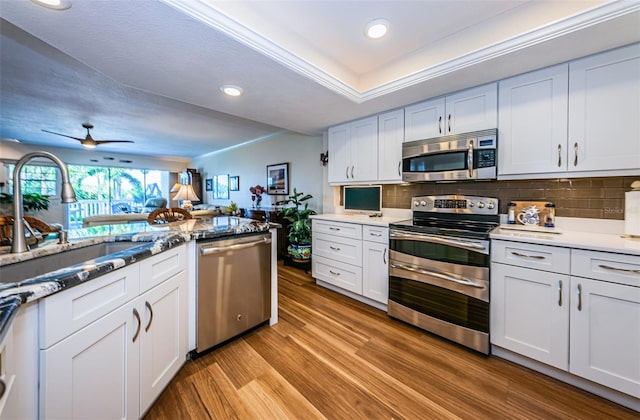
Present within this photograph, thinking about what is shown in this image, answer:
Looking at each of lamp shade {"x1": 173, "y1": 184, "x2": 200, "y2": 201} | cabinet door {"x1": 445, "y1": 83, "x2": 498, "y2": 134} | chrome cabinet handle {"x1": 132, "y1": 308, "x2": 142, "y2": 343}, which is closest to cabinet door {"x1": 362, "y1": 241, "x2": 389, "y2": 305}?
cabinet door {"x1": 445, "y1": 83, "x2": 498, "y2": 134}

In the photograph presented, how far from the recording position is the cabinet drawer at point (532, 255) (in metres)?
1.51

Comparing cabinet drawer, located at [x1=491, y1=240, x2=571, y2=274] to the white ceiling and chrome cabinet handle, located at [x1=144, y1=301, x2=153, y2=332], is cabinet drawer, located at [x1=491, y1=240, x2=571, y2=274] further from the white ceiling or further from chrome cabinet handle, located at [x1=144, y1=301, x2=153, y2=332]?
chrome cabinet handle, located at [x1=144, y1=301, x2=153, y2=332]

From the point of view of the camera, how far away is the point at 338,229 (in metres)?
2.85

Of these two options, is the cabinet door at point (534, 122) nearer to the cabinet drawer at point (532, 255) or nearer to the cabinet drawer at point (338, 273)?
the cabinet drawer at point (532, 255)

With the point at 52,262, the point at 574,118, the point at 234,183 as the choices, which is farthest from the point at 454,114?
the point at 234,183

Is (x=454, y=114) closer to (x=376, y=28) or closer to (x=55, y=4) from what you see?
(x=376, y=28)

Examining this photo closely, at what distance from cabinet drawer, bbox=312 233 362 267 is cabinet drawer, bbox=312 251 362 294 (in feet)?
0.19

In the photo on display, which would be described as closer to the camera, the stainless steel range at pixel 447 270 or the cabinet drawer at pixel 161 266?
the cabinet drawer at pixel 161 266

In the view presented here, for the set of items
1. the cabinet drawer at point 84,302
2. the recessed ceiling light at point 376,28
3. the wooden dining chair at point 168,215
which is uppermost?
the recessed ceiling light at point 376,28

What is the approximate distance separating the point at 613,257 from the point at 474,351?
107 centimetres

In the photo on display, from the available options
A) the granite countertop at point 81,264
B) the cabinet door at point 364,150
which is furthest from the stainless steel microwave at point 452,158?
the granite countertop at point 81,264

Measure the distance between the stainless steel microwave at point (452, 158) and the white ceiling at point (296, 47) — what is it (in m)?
0.46

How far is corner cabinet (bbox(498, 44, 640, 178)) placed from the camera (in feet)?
5.06

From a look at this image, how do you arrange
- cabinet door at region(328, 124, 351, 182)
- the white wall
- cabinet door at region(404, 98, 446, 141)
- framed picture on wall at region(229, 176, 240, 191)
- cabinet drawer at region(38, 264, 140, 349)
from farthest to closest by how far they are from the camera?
framed picture on wall at region(229, 176, 240, 191) → the white wall → cabinet door at region(328, 124, 351, 182) → cabinet door at region(404, 98, 446, 141) → cabinet drawer at region(38, 264, 140, 349)
